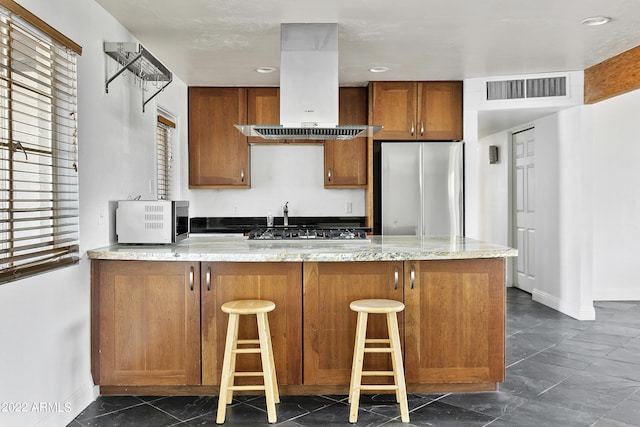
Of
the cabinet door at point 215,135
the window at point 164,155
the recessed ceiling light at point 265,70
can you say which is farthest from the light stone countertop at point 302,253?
the cabinet door at point 215,135

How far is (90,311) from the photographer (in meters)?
2.92

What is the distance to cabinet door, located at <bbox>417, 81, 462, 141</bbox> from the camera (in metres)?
5.15

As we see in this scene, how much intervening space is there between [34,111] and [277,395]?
1.98 metres

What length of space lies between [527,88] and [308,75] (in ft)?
8.65

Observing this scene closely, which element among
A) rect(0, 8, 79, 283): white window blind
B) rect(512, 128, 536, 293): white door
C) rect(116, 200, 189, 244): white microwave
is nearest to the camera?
rect(0, 8, 79, 283): white window blind

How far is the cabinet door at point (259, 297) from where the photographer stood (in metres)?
2.92

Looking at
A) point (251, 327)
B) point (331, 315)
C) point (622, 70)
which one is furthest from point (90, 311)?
point (622, 70)

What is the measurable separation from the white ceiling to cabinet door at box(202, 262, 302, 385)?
1.61 m

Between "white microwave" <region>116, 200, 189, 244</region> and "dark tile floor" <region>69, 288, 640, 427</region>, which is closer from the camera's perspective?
"dark tile floor" <region>69, 288, 640, 427</region>

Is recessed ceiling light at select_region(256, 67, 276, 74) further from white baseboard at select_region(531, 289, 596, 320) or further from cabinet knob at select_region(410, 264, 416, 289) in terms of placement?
white baseboard at select_region(531, 289, 596, 320)

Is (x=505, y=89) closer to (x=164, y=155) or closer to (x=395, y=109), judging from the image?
(x=395, y=109)

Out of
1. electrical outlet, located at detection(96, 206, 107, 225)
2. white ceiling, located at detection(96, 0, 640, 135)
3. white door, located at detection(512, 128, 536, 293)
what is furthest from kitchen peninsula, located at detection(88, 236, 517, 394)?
white door, located at detection(512, 128, 536, 293)

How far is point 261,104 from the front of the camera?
5.38 meters

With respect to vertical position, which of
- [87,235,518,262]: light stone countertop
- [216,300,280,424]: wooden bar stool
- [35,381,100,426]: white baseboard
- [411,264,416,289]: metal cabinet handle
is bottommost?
[35,381,100,426]: white baseboard
